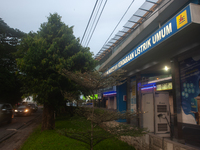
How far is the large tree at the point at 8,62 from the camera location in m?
18.5

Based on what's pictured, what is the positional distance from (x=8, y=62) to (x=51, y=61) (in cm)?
1682

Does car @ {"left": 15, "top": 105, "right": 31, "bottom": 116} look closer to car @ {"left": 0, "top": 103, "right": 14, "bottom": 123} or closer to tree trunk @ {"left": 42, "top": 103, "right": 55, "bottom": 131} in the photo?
car @ {"left": 0, "top": 103, "right": 14, "bottom": 123}

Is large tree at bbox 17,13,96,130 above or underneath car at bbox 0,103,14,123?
above

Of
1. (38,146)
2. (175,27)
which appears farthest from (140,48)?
(38,146)

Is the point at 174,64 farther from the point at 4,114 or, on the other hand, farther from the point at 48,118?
the point at 4,114

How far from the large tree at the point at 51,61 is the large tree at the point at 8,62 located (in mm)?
11167

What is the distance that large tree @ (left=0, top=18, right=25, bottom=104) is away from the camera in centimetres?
1854

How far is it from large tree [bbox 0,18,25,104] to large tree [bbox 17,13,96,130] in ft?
36.6

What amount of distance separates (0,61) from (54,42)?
15.7 meters

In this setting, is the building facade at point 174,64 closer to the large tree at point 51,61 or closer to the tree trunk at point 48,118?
the large tree at point 51,61

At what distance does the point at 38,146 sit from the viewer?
20.0 feet

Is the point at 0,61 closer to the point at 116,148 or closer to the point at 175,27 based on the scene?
the point at 116,148

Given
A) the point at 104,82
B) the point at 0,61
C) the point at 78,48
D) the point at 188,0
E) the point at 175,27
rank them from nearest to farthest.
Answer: the point at 175,27 → the point at 104,82 → the point at 188,0 → the point at 78,48 → the point at 0,61

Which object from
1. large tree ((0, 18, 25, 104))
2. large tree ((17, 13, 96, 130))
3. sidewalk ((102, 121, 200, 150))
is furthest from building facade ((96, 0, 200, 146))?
large tree ((0, 18, 25, 104))
